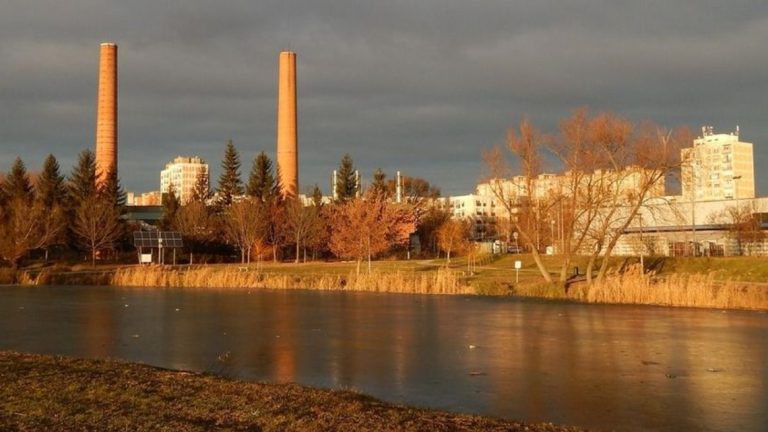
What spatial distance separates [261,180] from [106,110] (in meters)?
18.2

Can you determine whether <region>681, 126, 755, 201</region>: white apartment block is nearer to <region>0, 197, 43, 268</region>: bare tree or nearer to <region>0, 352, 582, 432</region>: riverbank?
<region>0, 197, 43, 268</region>: bare tree

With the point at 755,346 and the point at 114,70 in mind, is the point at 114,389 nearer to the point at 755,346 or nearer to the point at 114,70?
the point at 755,346

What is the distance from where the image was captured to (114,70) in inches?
3292

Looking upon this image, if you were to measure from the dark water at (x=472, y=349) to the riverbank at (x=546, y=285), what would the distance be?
266cm

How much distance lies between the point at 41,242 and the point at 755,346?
57.7m

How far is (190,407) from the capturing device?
988 centimetres

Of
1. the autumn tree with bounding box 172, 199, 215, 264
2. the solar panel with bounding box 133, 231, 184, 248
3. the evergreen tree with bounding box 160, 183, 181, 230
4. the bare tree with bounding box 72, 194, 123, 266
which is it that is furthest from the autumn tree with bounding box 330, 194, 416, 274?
the bare tree with bounding box 72, 194, 123, 266

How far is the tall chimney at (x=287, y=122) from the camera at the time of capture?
86.1m

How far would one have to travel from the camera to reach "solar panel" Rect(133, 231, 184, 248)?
6544 cm

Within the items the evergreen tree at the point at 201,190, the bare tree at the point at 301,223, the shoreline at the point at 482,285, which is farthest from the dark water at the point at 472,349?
the evergreen tree at the point at 201,190

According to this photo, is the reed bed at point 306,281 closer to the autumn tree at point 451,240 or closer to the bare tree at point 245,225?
the bare tree at point 245,225

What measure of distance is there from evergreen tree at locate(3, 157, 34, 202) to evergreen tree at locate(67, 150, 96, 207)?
3.99 m

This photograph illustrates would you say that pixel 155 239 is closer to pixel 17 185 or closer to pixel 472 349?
pixel 17 185

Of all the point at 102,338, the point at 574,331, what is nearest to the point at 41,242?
the point at 102,338
